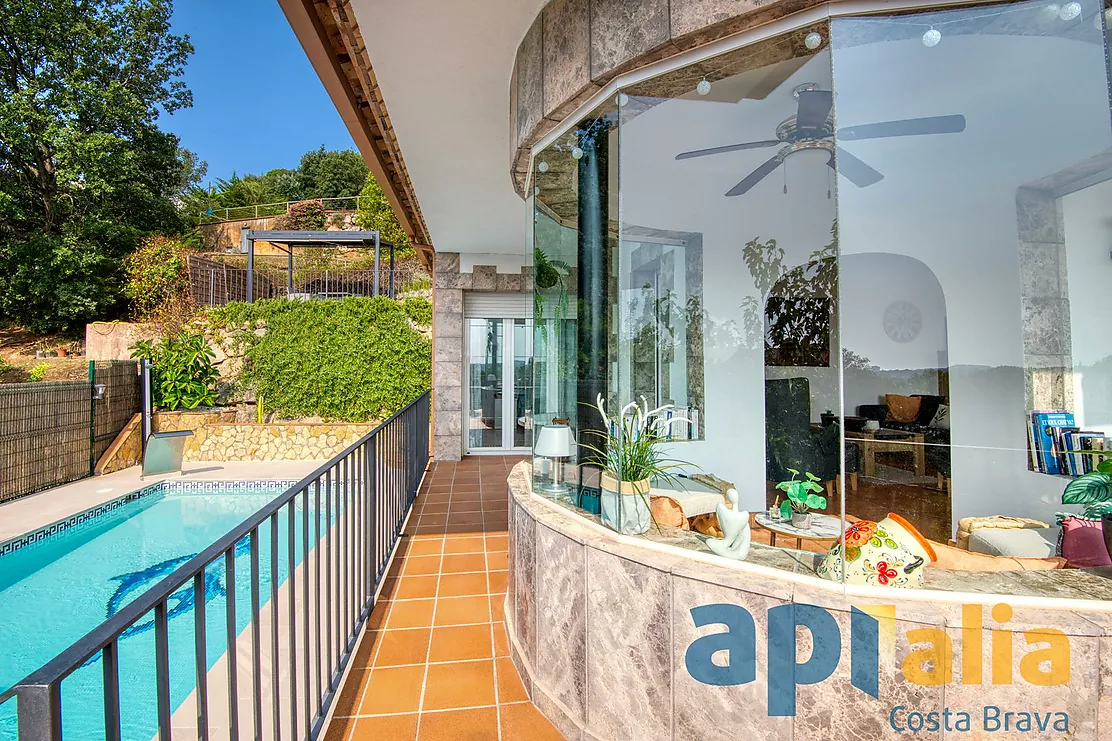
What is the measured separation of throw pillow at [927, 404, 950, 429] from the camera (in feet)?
8.23

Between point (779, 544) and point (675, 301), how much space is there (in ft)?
5.09

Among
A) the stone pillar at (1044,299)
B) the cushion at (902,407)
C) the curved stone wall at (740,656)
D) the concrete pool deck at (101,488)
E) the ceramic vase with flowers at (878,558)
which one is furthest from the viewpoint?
the concrete pool deck at (101,488)

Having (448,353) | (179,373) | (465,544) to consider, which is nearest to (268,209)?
(179,373)

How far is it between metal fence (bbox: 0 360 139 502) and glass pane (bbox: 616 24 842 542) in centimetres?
725

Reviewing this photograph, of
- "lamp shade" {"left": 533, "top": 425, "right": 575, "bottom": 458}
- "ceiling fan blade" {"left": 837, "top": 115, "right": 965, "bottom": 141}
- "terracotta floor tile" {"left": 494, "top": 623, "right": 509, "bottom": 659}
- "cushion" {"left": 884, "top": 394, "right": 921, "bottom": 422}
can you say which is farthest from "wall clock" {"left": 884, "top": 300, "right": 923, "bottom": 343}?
"terracotta floor tile" {"left": 494, "top": 623, "right": 509, "bottom": 659}

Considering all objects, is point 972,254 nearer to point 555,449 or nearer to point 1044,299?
point 1044,299

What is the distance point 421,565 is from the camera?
11.3 feet

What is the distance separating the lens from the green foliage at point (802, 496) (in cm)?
215

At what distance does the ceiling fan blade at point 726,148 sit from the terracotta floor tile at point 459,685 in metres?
2.50

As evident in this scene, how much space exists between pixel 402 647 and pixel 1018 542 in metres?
2.54

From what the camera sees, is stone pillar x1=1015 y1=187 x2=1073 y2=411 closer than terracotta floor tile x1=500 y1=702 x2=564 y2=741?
No

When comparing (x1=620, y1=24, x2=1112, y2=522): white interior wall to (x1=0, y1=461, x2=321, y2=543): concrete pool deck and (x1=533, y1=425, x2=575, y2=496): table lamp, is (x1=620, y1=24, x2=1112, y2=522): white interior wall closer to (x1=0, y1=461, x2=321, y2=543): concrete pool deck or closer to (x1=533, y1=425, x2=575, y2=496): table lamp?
(x1=533, y1=425, x2=575, y2=496): table lamp

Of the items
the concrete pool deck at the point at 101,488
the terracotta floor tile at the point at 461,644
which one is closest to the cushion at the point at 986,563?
the terracotta floor tile at the point at 461,644

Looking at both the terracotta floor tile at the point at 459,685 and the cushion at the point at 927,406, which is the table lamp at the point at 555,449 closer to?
the terracotta floor tile at the point at 459,685
